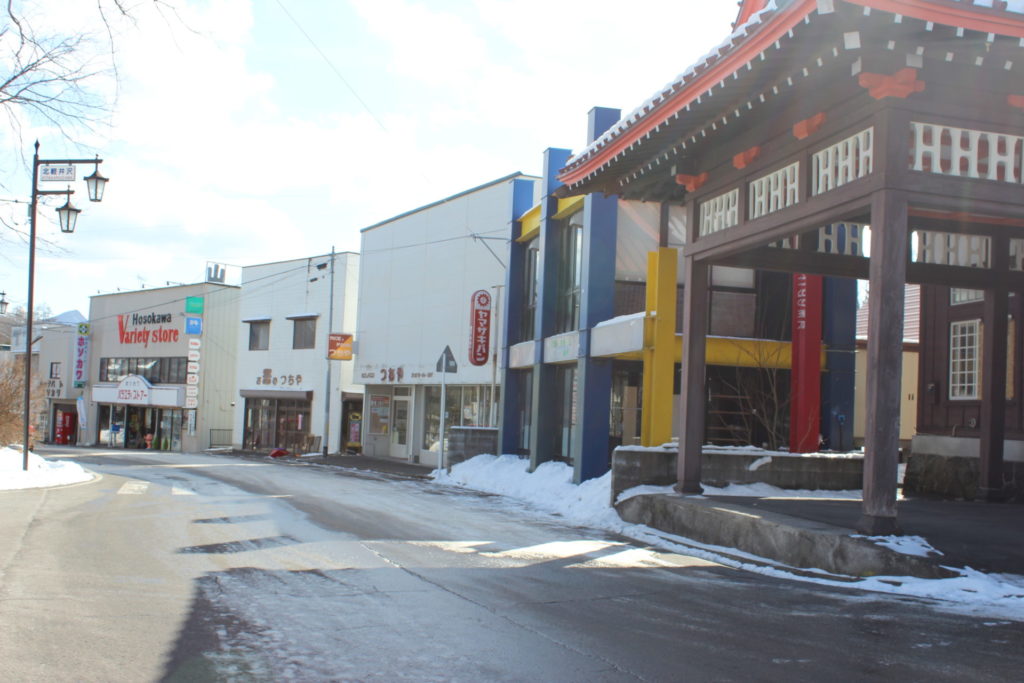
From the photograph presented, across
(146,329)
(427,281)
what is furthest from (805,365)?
(146,329)

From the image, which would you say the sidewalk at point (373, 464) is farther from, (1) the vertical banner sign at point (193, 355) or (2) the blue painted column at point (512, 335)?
(1) the vertical banner sign at point (193, 355)

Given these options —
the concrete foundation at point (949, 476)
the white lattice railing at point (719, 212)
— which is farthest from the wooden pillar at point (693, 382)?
the concrete foundation at point (949, 476)

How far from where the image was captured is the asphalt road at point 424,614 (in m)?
5.20

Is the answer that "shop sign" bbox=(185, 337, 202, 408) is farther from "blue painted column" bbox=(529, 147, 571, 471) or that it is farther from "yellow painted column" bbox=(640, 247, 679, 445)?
"yellow painted column" bbox=(640, 247, 679, 445)

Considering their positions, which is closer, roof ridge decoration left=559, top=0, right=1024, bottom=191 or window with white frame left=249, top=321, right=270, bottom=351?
roof ridge decoration left=559, top=0, right=1024, bottom=191

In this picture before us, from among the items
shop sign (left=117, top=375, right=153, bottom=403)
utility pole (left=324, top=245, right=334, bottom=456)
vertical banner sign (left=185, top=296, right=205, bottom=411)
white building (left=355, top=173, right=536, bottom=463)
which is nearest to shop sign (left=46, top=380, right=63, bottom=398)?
shop sign (left=117, top=375, right=153, bottom=403)

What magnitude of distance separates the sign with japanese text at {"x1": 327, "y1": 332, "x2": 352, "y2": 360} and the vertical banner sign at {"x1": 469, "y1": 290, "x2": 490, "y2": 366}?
400 inches

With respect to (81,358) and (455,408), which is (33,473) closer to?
(455,408)

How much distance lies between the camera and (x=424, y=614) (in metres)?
6.51

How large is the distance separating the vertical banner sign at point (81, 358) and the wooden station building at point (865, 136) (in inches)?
1913

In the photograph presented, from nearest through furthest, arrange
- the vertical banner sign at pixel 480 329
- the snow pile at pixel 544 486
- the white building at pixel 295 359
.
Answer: the snow pile at pixel 544 486 → the vertical banner sign at pixel 480 329 → the white building at pixel 295 359

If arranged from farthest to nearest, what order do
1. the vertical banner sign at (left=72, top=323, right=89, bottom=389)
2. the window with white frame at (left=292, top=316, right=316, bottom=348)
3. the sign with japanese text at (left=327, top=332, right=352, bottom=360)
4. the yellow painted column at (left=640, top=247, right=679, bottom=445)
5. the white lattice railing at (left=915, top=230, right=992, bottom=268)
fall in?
the vertical banner sign at (left=72, top=323, right=89, bottom=389), the window with white frame at (left=292, top=316, right=316, bottom=348), the sign with japanese text at (left=327, top=332, right=352, bottom=360), the yellow painted column at (left=640, top=247, right=679, bottom=445), the white lattice railing at (left=915, top=230, right=992, bottom=268)

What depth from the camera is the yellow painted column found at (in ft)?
53.0

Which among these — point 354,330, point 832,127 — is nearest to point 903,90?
point 832,127
